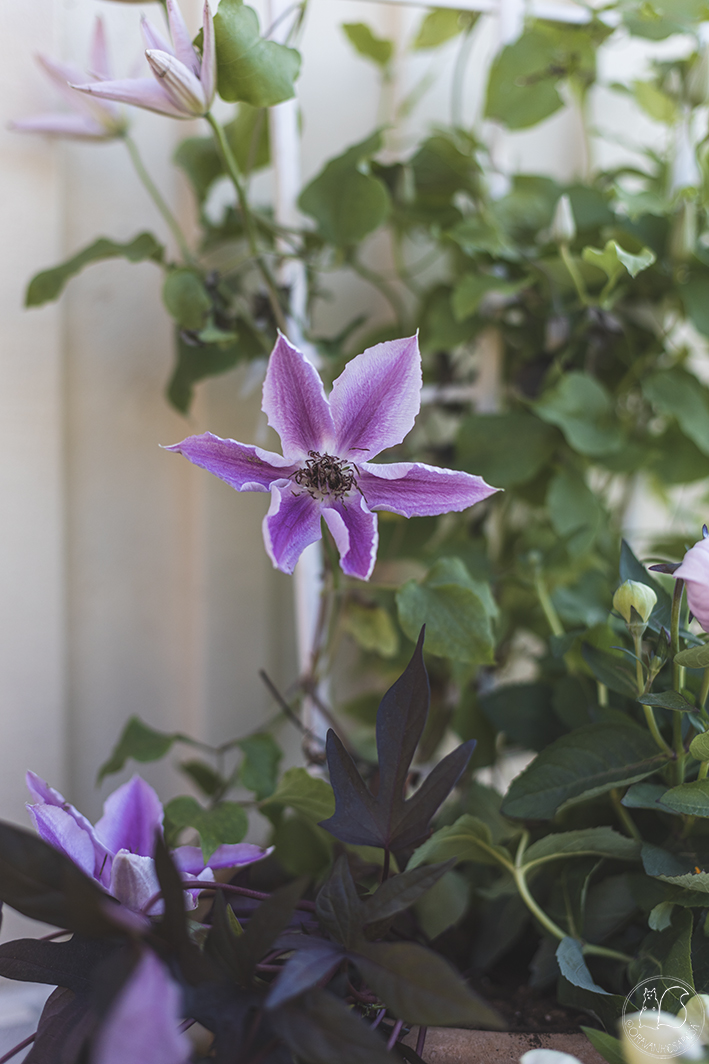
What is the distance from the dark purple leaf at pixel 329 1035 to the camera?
31 centimetres

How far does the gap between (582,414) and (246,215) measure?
1.19ft

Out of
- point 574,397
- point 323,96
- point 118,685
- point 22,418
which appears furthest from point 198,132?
point 118,685

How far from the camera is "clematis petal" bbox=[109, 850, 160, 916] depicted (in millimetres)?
406

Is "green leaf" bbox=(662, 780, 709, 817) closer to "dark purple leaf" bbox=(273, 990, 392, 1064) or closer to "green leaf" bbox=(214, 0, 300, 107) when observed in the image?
"dark purple leaf" bbox=(273, 990, 392, 1064)

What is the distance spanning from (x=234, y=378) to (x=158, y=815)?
46 centimetres

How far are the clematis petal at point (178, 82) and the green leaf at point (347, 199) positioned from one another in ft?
0.49

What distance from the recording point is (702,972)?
0.44 m

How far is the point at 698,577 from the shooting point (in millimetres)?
377

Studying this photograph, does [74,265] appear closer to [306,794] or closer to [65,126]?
[65,126]

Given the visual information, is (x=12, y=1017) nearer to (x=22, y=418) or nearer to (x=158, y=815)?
(x=158, y=815)

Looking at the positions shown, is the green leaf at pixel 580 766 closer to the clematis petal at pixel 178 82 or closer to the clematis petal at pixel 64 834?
the clematis petal at pixel 64 834

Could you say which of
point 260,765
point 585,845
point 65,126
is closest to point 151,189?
point 65,126

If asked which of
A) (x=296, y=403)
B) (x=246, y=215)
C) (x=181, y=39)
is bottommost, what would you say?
(x=296, y=403)

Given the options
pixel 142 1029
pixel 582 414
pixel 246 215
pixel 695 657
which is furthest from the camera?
pixel 582 414
